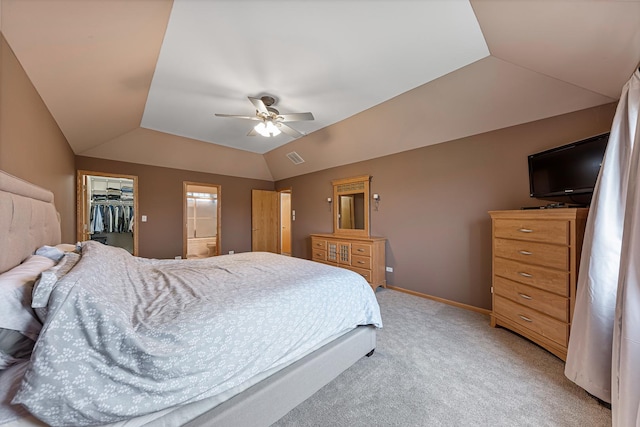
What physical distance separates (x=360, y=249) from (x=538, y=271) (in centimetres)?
237

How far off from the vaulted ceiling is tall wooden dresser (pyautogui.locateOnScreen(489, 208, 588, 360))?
4.06ft

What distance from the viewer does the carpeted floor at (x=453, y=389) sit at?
1463mm

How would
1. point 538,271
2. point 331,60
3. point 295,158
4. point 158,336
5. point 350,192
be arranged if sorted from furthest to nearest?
point 295,158 < point 350,192 < point 331,60 < point 538,271 < point 158,336

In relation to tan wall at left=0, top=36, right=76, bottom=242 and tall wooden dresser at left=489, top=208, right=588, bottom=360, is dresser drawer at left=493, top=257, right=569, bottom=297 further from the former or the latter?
tan wall at left=0, top=36, right=76, bottom=242

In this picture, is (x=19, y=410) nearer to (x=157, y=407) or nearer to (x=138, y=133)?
(x=157, y=407)

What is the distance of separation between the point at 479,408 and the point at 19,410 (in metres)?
2.35

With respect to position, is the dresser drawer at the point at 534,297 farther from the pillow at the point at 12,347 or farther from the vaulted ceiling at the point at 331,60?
the pillow at the point at 12,347

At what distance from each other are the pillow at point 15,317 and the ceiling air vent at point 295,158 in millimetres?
4666

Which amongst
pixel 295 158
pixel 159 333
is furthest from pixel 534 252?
pixel 295 158

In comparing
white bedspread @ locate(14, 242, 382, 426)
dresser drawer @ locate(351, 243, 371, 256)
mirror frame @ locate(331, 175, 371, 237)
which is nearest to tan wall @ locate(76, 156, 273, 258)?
mirror frame @ locate(331, 175, 371, 237)

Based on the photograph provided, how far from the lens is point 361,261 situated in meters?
4.06

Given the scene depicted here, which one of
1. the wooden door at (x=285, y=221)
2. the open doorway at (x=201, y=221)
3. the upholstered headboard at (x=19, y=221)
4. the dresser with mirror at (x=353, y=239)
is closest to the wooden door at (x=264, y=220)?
the wooden door at (x=285, y=221)

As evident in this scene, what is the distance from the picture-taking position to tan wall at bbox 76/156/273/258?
4543mm

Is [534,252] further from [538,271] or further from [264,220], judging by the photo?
[264,220]
